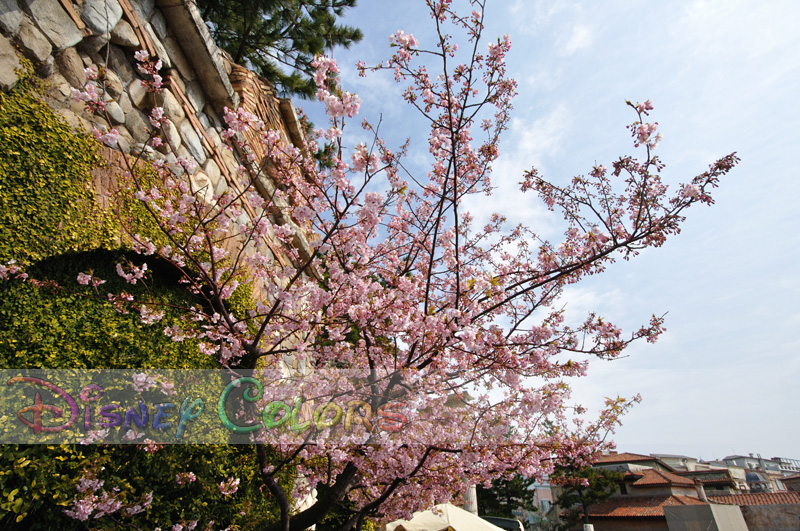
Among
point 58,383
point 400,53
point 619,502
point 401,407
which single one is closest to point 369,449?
point 401,407

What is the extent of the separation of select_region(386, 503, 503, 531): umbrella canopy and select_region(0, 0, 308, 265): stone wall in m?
5.38

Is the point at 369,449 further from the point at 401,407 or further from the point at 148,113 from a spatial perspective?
the point at 148,113

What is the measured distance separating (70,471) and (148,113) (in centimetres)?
295

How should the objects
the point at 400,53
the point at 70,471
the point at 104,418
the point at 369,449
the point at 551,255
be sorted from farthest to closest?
1. the point at 551,255
2. the point at 400,53
3. the point at 369,449
4. the point at 104,418
5. the point at 70,471

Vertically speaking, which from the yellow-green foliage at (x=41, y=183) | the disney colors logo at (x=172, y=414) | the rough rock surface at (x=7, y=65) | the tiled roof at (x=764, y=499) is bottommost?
the disney colors logo at (x=172, y=414)

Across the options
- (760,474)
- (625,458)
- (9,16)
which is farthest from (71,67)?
(760,474)

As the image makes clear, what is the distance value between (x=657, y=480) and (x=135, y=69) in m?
30.5

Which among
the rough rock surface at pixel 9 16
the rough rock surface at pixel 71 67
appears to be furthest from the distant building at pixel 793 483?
the rough rock surface at pixel 9 16

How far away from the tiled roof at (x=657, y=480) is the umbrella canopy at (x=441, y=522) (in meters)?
22.0

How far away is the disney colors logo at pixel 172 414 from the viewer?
8.54ft

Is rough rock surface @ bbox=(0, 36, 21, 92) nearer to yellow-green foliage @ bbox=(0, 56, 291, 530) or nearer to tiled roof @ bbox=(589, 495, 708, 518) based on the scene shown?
yellow-green foliage @ bbox=(0, 56, 291, 530)

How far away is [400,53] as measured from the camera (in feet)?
12.5

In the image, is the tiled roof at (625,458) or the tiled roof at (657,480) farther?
the tiled roof at (625,458)

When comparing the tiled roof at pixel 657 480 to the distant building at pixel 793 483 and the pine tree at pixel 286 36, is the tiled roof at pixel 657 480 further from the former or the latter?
the pine tree at pixel 286 36
